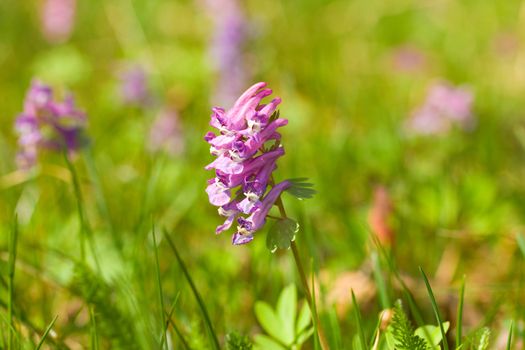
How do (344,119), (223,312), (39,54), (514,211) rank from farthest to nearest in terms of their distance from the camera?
(39,54) → (344,119) → (514,211) → (223,312)

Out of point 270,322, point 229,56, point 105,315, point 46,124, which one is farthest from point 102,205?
point 229,56

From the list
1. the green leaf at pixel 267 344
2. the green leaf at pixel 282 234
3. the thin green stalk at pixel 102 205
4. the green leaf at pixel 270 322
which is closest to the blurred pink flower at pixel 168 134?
the thin green stalk at pixel 102 205

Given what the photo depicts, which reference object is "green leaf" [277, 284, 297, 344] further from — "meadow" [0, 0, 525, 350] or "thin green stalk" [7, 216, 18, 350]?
"thin green stalk" [7, 216, 18, 350]

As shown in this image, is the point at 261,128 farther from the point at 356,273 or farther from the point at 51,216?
the point at 51,216

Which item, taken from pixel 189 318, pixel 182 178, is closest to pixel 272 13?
pixel 182 178

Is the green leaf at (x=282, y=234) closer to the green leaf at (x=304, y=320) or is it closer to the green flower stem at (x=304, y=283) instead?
the green flower stem at (x=304, y=283)

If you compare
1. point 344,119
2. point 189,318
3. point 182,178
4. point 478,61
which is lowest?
point 189,318

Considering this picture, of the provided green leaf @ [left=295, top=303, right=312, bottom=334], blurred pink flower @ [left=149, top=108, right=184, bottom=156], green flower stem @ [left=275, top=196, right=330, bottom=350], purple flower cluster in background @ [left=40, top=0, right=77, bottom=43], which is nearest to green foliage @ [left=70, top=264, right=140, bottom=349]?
green leaf @ [left=295, top=303, right=312, bottom=334]
